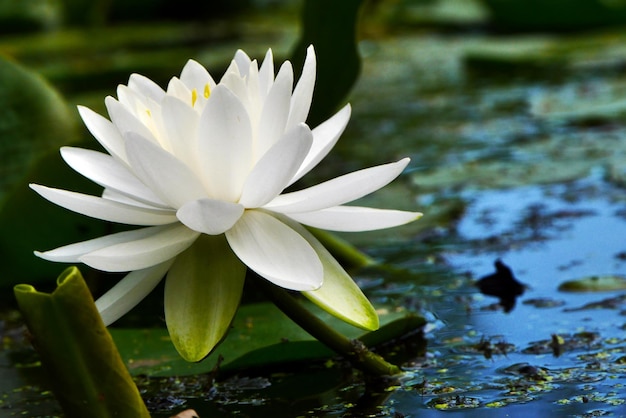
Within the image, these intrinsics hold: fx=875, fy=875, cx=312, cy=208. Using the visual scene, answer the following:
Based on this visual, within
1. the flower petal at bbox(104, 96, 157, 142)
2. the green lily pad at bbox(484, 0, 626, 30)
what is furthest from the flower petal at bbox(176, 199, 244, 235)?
the green lily pad at bbox(484, 0, 626, 30)

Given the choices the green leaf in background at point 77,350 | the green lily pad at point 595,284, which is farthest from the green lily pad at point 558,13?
the green leaf in background at point 77,350

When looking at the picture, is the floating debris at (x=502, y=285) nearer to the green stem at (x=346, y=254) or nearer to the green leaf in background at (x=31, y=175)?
the green stem at (x=346, y=254)

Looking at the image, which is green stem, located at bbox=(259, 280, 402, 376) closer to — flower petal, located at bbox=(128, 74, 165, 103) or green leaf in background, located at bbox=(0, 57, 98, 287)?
flower petal, located at bbox=(128, 74, 165, 103)

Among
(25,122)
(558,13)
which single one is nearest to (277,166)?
(25,122)

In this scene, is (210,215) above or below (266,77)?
below

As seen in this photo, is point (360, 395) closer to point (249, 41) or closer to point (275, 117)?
point (275, 117)

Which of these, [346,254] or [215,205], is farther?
[346,254]

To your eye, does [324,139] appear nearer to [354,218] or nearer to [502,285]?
→ [354,218]
